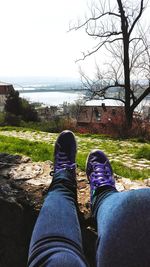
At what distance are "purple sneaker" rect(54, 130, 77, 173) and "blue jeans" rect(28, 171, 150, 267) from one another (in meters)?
0.70

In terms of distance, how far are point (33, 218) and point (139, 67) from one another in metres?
16.4

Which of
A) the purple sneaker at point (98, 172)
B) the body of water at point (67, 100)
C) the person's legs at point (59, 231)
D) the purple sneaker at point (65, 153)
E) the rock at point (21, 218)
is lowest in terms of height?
the body of water at point (67, 100)

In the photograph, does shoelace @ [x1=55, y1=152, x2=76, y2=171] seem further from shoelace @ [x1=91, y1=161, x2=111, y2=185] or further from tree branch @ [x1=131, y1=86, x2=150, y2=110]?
tree branch @ [x1=131, y1=86, x2=150, y2=110]

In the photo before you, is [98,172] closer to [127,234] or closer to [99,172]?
[99,172]

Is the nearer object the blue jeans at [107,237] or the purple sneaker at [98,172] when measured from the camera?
the blue jeans at [107,237]

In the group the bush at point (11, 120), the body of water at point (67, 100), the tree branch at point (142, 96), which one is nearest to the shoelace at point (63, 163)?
the tree branch at point (142, 96)

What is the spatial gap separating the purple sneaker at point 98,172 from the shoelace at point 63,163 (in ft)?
0.49

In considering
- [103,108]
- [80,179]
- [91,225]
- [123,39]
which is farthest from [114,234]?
[103,108]

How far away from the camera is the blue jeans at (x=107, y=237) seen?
1.52 m

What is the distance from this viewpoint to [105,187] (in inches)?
89.0

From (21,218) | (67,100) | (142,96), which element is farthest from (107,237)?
(67,100)

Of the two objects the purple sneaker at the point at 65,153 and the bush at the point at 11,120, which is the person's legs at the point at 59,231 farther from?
the bush at the point at 11,120

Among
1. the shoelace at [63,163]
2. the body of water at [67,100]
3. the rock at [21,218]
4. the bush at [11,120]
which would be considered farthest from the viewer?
the body of water at [67,100]

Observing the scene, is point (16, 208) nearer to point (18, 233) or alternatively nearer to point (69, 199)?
point (18, 233)
